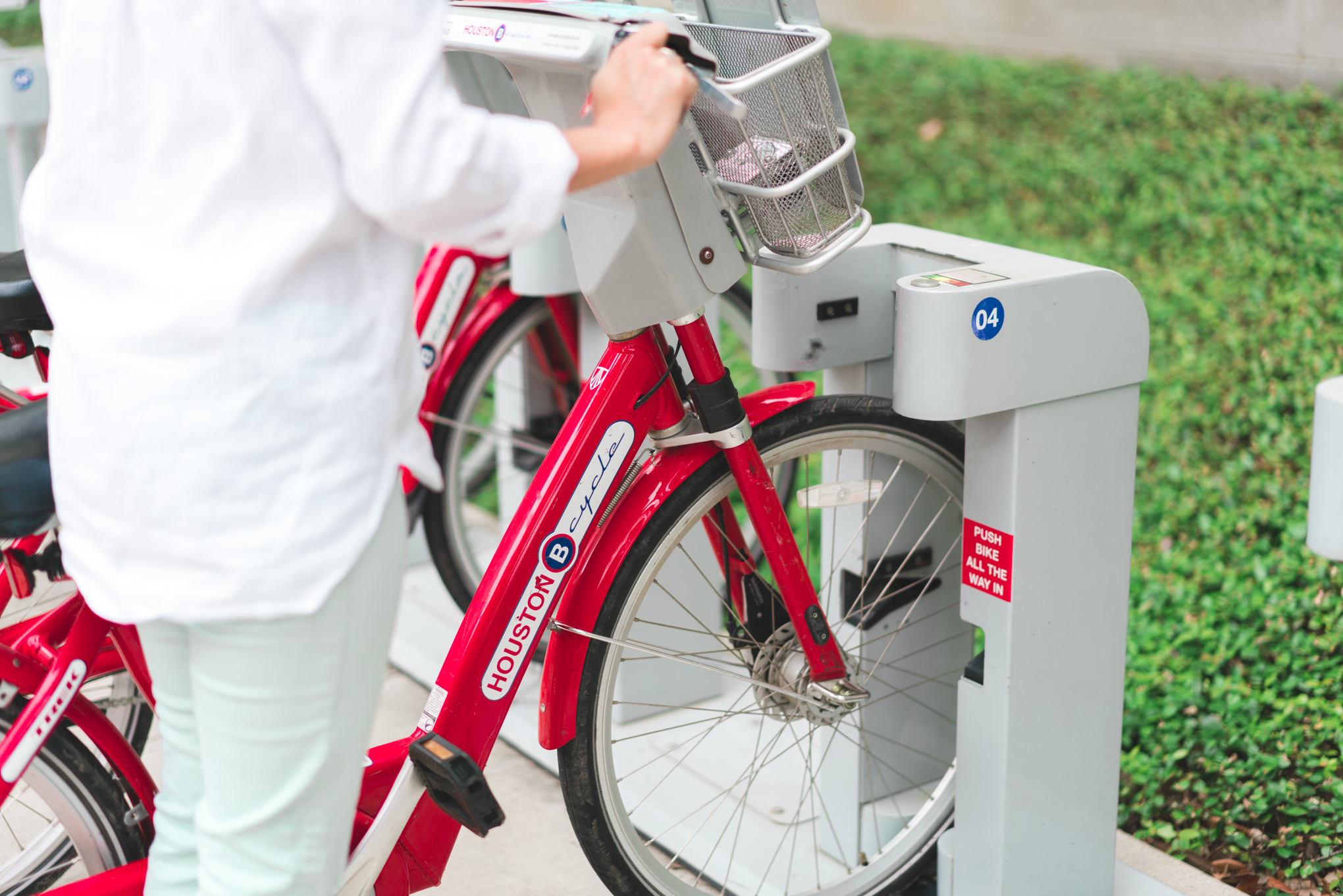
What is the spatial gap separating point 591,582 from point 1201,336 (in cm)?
310

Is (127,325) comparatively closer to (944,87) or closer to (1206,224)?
(1206,224)

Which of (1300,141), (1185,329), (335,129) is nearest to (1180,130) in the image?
(1300,141)

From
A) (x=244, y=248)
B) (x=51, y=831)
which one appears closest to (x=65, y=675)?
(x=51, y=831)

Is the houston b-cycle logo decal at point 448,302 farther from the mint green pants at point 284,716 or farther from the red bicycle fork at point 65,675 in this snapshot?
the mint green pants at point 284,716

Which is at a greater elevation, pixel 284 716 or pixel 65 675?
pixel 284 716

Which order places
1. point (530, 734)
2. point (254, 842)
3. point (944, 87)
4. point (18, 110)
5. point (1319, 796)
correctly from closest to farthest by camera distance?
point (254, 842)
point (1319, 796)
point (530, 734)
point (18, 110)
point (944, 87)

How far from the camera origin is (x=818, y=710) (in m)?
2.23

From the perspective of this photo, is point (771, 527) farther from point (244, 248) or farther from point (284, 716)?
point (244, 248)

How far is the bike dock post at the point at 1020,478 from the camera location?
202cm

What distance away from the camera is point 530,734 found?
310cm

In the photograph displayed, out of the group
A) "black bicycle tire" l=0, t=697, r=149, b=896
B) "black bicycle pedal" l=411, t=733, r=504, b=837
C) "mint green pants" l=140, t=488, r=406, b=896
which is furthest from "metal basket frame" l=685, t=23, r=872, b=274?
"black bicycle tire" l=0, t=697, r=149, b=896

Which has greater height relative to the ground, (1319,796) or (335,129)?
(335,129)

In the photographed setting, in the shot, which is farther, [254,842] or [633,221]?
[633,221]

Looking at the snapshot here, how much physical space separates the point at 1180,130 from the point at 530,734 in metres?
4.11
